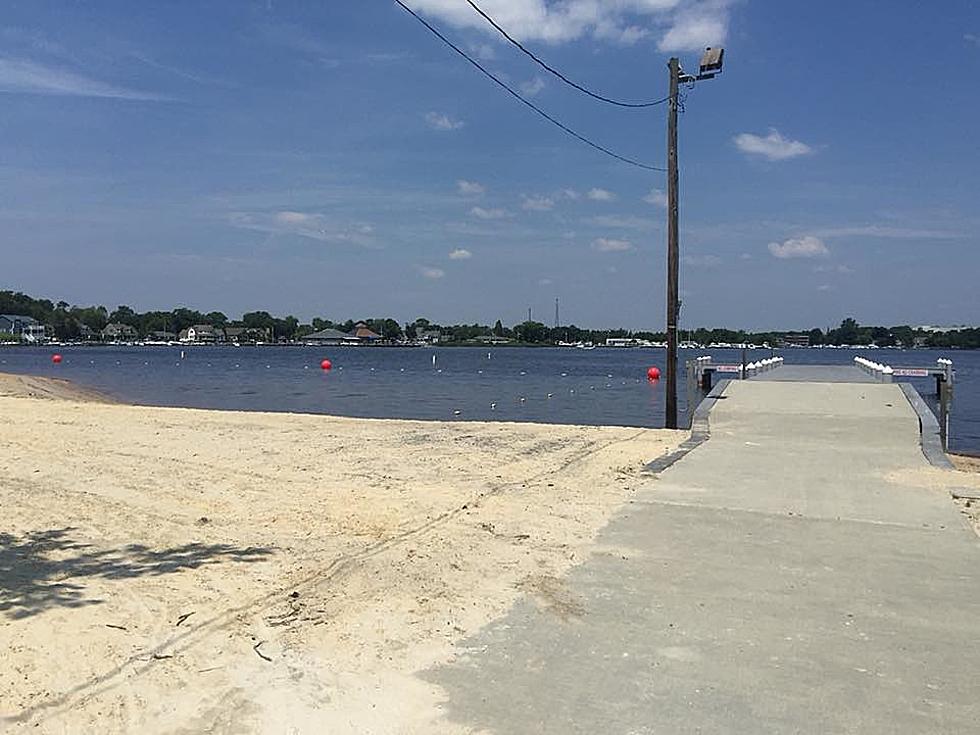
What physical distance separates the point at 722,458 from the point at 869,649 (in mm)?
6537

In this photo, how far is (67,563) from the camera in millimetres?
5711

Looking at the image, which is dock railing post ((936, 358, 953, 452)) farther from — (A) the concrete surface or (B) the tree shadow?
(B) the tree shadow

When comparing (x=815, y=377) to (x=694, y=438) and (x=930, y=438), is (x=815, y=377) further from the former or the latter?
(x=694, y=438)

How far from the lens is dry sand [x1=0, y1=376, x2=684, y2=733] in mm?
3738

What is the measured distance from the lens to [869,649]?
4.37 meters

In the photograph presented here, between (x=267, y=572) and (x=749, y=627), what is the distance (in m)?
3.01

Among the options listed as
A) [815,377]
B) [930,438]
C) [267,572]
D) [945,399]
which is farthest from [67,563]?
[815,377]

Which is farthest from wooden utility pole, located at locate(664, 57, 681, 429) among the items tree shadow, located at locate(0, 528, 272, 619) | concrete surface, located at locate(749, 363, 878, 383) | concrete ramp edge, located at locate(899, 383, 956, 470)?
tree shadow, located at locate(0, 528, 272, 619)

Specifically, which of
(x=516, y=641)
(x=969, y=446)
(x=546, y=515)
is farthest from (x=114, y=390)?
(x=516, y=641)

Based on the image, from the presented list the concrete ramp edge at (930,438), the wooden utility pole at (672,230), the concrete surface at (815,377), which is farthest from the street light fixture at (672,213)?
the concrete surface at (815,377)

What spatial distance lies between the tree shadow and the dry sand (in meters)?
0.02

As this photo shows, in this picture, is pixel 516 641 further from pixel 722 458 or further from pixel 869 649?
pixel 722 458

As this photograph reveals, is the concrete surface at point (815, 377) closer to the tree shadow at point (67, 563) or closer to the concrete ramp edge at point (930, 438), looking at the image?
the concrete ramp edge at point (930, 438)

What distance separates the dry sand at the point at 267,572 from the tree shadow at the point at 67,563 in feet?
0.06
